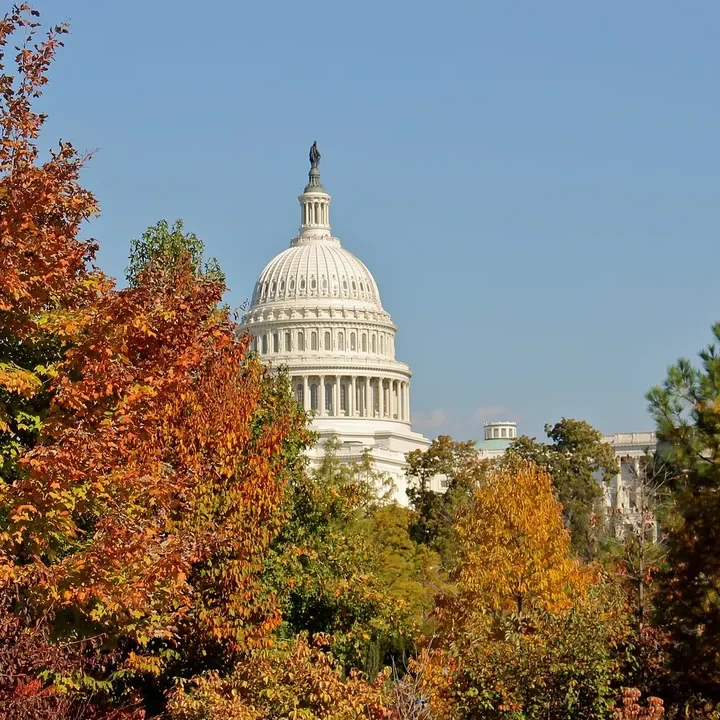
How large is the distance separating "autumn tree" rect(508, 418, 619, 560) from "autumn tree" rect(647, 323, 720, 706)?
47600mm

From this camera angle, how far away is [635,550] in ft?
108

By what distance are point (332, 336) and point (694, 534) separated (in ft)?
456

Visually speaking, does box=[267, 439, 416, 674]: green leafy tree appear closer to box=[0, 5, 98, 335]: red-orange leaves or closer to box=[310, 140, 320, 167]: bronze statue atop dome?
box=[0, 5, 98, 335]: red-orange leaves

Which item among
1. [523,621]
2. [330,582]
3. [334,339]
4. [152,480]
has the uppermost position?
[334,339]

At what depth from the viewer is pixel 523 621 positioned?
32219mm

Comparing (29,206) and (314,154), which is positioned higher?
(314,154)

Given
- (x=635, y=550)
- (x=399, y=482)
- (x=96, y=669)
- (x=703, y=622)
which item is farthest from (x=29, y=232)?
(x=399, y=482)

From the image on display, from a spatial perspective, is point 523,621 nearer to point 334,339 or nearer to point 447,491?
point 447,491

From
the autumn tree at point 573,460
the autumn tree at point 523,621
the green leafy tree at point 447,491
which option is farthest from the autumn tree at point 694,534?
the autumn tree at point 573,460

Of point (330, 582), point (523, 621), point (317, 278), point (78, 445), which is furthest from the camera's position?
point (317, 278)

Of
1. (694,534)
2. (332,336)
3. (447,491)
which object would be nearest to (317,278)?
(332,336)

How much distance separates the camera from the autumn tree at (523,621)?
2534cm

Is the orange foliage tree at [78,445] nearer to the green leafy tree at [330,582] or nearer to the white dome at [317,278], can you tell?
the green leafy tree at [330,582]

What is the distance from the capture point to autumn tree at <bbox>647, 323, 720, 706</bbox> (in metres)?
24.7
